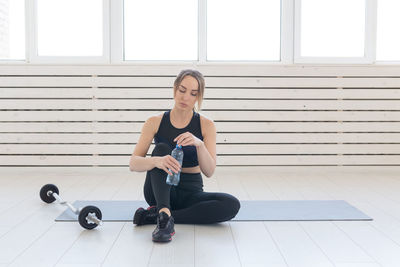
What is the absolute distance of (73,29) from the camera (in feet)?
15.3

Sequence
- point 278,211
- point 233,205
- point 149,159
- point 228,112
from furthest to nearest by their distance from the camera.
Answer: point 228,112 < point 278,211 < point 233,205 < point 149,159

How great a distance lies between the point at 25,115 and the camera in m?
4.47

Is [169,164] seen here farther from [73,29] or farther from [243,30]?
[73,29]

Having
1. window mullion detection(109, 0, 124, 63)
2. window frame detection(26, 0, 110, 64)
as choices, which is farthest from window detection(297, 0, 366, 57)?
window frame detection(26, 0, 110, 64)

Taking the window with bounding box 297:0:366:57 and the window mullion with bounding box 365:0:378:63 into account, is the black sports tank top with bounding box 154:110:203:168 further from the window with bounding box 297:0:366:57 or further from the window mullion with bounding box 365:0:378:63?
the window mullion with bounding box 365:0:378:63

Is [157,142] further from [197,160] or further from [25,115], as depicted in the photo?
[25,115]

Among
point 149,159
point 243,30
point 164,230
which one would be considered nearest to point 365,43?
point 243,30

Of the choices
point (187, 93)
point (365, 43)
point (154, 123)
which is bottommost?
point (154, 123)

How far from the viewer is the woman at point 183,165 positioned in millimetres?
2346

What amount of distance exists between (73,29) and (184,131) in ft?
8.59

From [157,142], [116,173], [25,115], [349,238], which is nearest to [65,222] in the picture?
[157,142]

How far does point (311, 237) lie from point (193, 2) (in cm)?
296

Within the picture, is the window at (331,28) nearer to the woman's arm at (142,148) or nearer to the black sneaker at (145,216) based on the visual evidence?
the woman's arm at (142,148)

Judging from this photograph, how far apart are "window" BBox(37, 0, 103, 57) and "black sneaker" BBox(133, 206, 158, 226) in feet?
8.13
